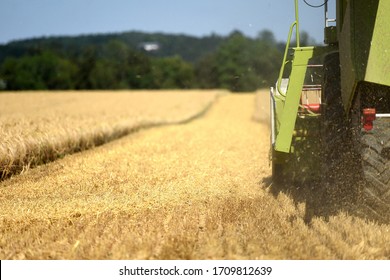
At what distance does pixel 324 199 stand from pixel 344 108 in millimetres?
1041

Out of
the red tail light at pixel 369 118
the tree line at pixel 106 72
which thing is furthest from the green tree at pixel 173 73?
the red tail light at pixel 369 118

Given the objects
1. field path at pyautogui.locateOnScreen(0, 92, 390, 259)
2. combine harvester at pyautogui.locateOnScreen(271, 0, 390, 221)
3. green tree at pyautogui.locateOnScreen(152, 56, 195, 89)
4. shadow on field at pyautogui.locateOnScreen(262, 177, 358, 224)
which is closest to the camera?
field path at pyautogui.locateOnScreen(0, 92, 390, 259)

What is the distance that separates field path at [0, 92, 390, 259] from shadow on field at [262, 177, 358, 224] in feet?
0.11

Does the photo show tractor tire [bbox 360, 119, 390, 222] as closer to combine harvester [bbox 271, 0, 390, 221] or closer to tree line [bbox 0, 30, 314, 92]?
combine harvester [bbox 271, 0, 390, 221]

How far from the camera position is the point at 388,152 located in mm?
4828

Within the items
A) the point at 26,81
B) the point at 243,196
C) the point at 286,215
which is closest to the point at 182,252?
the point at 286,215

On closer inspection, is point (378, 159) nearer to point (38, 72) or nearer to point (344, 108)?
point (344, 108)

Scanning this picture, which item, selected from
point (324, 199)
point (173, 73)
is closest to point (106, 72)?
point (173, 73)

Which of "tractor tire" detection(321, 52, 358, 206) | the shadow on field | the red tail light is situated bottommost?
the shadow on field

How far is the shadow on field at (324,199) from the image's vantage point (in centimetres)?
545

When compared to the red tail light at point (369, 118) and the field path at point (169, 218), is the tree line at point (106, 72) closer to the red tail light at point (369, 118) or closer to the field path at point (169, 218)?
A: the field path at point (169, 218)

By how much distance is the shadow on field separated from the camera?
545 cm

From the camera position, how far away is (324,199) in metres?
→ 6.07

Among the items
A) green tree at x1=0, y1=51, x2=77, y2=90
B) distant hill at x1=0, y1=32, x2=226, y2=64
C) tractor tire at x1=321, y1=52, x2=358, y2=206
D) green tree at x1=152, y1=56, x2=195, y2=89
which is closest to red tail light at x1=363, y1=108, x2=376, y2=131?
tractor tire at x1=321, y1=52, x2=358, y2=206
